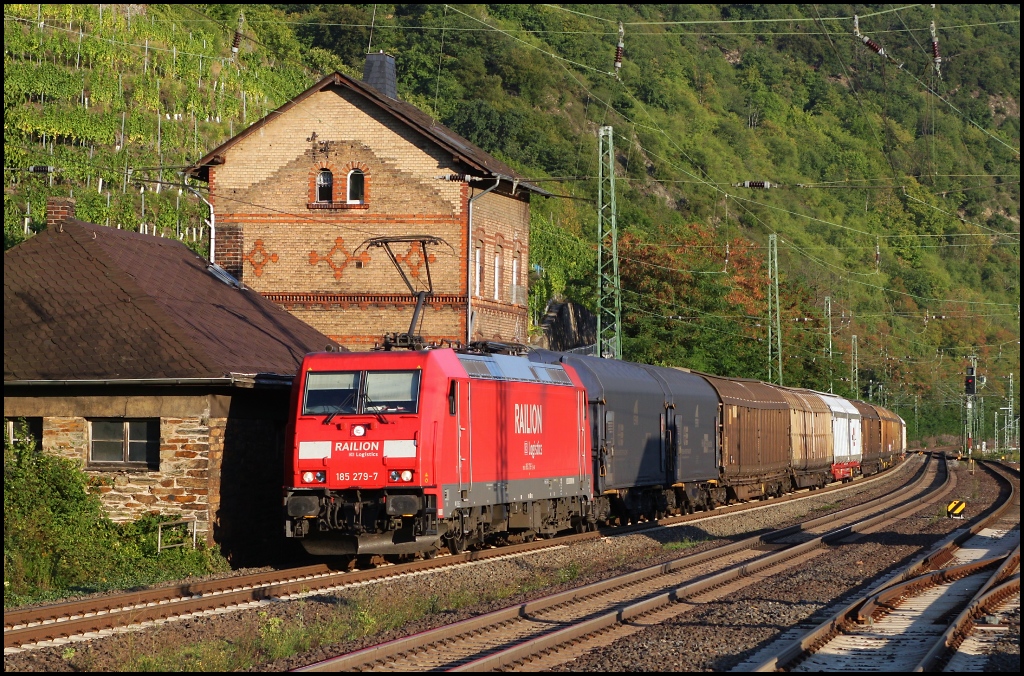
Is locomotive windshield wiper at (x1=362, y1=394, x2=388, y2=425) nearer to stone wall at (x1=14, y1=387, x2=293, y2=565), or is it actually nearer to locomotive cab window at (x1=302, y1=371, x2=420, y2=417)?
locomotive cab window at (x1=302, y1=371, x2=420, y2=417)

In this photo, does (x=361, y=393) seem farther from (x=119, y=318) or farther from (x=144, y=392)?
(x=119, y=318)

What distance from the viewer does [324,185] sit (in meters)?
36.8

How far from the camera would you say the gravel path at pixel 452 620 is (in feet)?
39.1

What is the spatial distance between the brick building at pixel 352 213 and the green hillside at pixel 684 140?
4.09 m

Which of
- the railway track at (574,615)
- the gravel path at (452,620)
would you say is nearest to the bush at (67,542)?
the gravel path at (452,620)

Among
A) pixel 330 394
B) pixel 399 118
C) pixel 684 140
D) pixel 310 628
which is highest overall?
pixel 684 140

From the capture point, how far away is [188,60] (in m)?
63.9

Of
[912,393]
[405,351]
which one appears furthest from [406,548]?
[912,393]

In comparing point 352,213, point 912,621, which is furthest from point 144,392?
point 352,213

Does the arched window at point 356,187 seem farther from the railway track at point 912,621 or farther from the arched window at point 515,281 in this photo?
the railway track at point 912,621

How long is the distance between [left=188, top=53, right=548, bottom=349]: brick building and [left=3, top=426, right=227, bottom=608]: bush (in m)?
16.2

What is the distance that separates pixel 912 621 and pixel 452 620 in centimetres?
516

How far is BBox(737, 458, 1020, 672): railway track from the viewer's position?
12.0m

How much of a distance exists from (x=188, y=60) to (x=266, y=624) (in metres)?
54.7
